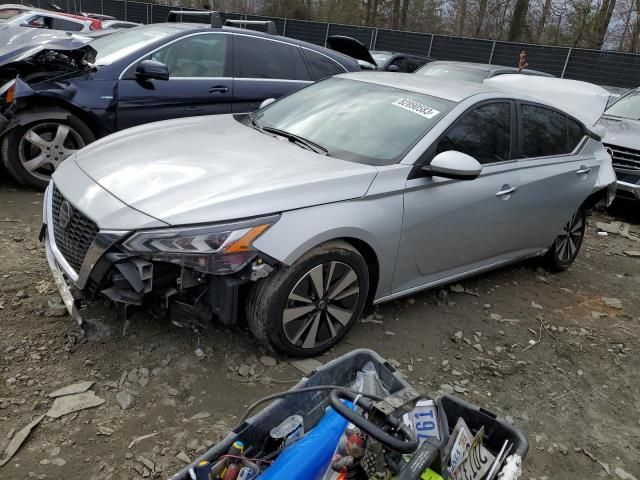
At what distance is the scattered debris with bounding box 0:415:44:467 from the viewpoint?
2.27 meters

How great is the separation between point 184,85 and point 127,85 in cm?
54

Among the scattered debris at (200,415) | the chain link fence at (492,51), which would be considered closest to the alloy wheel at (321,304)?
the scattered debris at (200,415)

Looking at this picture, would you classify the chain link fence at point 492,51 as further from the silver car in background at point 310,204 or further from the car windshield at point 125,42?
Answer: the car windshield at point 125,42

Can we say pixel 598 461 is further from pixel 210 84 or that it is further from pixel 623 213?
pixel 623 213

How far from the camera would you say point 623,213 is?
7715 mm

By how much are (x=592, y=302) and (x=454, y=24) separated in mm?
27449

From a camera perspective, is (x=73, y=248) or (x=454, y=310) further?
(x=454, y=310)

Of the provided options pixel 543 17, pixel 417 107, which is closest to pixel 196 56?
pixel 417 107

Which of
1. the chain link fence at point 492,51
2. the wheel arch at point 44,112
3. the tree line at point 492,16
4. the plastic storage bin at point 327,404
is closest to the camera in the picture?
the plastic storage bin at point 327,404

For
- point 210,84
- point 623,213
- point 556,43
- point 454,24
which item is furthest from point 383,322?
point 454,24

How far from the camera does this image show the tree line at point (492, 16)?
78.3ft

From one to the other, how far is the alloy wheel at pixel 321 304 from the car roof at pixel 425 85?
1472 mm

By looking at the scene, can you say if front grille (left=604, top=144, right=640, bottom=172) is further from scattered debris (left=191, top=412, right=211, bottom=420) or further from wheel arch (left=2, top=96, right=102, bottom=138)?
scattered debris (left=191, top=412, right=211, bottom=420)

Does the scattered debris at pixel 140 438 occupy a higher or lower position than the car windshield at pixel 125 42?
lower
